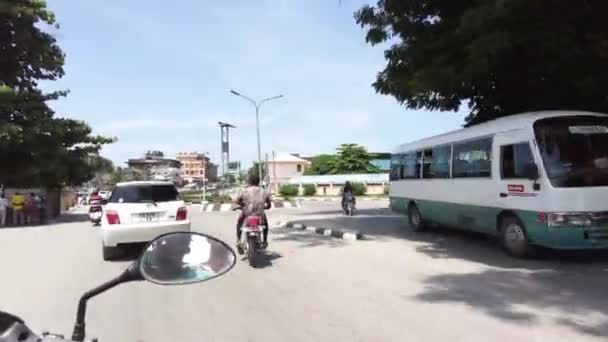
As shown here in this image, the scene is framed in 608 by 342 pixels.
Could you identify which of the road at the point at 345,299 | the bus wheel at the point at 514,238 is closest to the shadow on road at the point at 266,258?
the road at the point at 345,299

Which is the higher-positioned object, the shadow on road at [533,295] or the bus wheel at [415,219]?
the bus wheel at [415,219]

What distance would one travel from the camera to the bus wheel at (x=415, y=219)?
14633mm

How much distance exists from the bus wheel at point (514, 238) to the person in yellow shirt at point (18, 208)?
2182 centimetres

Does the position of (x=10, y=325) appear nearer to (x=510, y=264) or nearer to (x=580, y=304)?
(x=580, y=304)

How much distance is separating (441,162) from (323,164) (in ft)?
237

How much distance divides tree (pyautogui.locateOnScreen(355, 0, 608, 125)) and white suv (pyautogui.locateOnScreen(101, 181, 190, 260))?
573 centimetres

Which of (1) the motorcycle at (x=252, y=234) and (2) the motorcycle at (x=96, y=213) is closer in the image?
(1) the motorcycle at (x=252, y=234)

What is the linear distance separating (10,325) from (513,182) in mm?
9132

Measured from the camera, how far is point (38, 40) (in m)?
26.2

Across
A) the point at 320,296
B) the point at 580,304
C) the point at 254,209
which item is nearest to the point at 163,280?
the point at 320,296

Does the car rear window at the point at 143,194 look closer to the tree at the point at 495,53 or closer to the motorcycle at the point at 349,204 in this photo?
the tree at the point at 495,53

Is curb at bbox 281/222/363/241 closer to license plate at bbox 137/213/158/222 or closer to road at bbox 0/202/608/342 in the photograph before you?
road at bbox 0/202/608/342

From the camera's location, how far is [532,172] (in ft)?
29.3

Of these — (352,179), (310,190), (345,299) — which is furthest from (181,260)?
(352,179)
